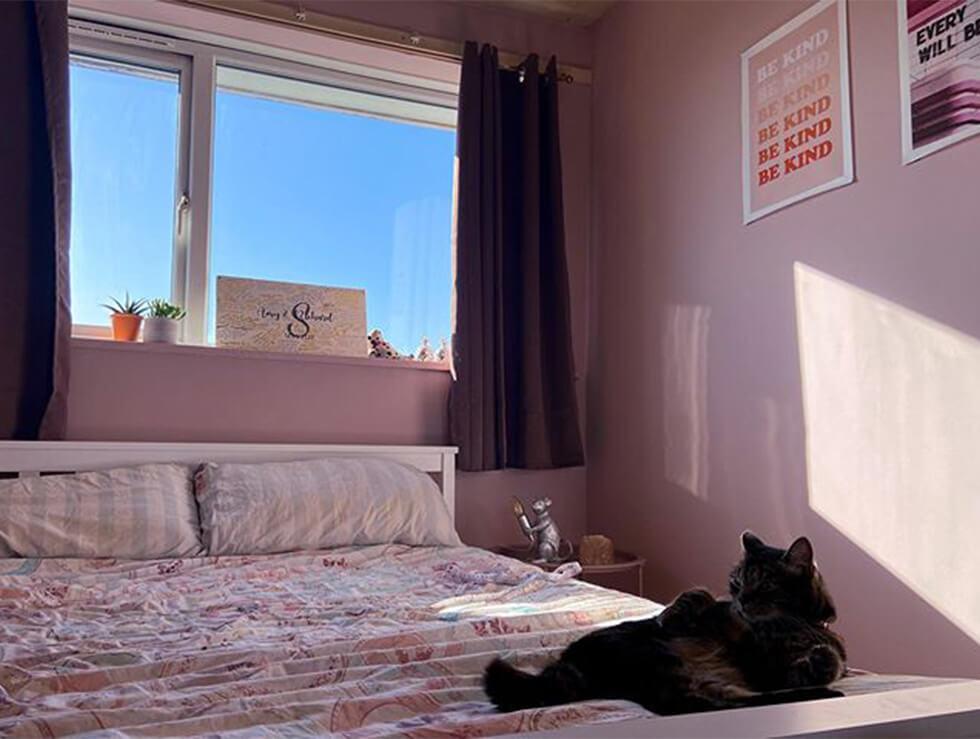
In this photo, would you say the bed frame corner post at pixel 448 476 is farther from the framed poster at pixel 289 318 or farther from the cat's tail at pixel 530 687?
the cat's tail at pixel 530 687

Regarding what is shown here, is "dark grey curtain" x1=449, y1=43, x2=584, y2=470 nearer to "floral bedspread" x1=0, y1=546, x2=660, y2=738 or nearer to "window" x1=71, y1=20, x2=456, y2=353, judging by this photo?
"window" x1=71, y1=20, x2=456, y2=353

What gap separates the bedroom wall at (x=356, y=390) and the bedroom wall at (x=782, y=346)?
10 centimetres

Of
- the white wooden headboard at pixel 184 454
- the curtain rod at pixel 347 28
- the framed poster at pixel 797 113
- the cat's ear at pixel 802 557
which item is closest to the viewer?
the cat's ear at pixel 802 557

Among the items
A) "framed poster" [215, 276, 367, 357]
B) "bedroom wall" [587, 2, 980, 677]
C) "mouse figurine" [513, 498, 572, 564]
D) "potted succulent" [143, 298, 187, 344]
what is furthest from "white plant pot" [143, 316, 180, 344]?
"bedroom wall" [587, 2, 980, 677]

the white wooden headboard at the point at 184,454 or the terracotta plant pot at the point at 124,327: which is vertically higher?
the terracotta plant pot at the point at 124,327

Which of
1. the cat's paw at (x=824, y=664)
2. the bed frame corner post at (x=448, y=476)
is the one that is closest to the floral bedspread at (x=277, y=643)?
the cat's paw at (x=824, y=664)

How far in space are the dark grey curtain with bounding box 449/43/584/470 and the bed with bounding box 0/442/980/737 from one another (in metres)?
0.80

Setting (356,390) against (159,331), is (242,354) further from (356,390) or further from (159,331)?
(356,390)

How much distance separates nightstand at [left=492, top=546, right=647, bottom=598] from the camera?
7.88 feet

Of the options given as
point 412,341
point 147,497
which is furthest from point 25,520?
point 412,341

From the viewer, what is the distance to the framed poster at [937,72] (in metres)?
1.62

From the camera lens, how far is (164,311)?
2432 millimetres

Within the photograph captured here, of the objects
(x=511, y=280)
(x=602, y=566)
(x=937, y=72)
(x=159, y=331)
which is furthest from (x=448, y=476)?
(x=937, y=72)

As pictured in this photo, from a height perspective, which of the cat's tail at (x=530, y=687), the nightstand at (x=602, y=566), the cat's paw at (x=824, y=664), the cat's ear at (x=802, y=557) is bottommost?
the nightstand at (x=602, y=566)
